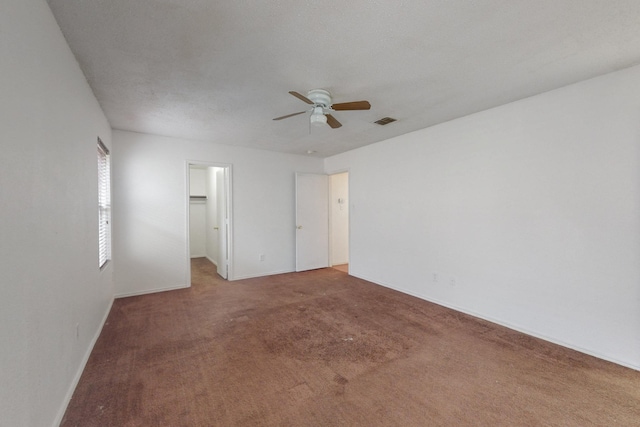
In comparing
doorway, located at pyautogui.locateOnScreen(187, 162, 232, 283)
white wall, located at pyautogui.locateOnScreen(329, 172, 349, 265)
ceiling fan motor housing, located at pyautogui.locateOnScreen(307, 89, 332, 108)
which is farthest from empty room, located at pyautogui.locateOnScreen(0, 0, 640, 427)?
white wall, located at pyautogui.locateOnScreen(329, 172, 349, 265)

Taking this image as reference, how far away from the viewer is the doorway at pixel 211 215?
4.91 metres

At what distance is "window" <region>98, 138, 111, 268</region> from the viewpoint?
11.1 ft

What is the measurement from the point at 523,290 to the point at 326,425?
101 inches

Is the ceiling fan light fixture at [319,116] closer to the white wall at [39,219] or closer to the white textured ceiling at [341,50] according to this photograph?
the white textured ceiling at [341,50]

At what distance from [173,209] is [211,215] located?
2.15 m

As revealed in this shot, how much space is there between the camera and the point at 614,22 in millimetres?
1725

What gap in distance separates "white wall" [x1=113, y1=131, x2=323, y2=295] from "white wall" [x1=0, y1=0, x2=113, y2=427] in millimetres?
1905

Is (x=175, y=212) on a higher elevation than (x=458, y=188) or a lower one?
lower

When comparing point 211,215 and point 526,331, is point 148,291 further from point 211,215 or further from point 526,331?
point 526,331

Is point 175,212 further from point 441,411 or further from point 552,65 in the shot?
point 552,65

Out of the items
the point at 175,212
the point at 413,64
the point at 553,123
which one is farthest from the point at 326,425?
the point at 175,212

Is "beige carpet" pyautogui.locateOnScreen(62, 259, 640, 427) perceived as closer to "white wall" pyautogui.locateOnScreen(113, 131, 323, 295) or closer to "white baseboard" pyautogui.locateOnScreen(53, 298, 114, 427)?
"white baseboard" pyautogui.locateOnScreen(53, 298, 114, 427)

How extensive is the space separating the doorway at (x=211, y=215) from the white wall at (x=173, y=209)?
145mm

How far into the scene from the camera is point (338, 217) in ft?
20.8
